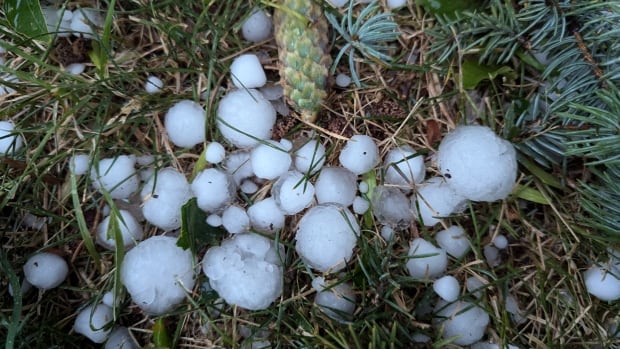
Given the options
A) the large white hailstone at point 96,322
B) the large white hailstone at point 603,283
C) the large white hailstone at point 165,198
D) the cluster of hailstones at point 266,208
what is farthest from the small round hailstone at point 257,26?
the large white hailstone at point 603,283

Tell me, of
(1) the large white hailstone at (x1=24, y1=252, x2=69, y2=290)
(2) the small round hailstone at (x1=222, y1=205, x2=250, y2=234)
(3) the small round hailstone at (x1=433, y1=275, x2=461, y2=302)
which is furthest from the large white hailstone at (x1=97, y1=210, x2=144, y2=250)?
(3) the small round hailstone at (x1=433, y1=275, x2=461, y2=302)

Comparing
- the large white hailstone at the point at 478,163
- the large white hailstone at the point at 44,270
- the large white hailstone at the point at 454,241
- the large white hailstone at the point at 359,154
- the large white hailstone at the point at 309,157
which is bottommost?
the large white hailstone at the point at 44,270

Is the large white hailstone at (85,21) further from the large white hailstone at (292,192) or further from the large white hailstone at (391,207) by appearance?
the large white hailstone at (391,207)

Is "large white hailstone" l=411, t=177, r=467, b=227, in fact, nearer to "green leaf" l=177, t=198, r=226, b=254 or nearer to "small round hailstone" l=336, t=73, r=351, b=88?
"small round hailstone" l=336, t=73, r=351, b=88

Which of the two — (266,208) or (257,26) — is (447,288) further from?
(257,26)

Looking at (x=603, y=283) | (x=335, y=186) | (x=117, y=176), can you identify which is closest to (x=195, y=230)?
(x=117, y=176)

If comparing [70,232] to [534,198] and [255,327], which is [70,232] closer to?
[255,327]
